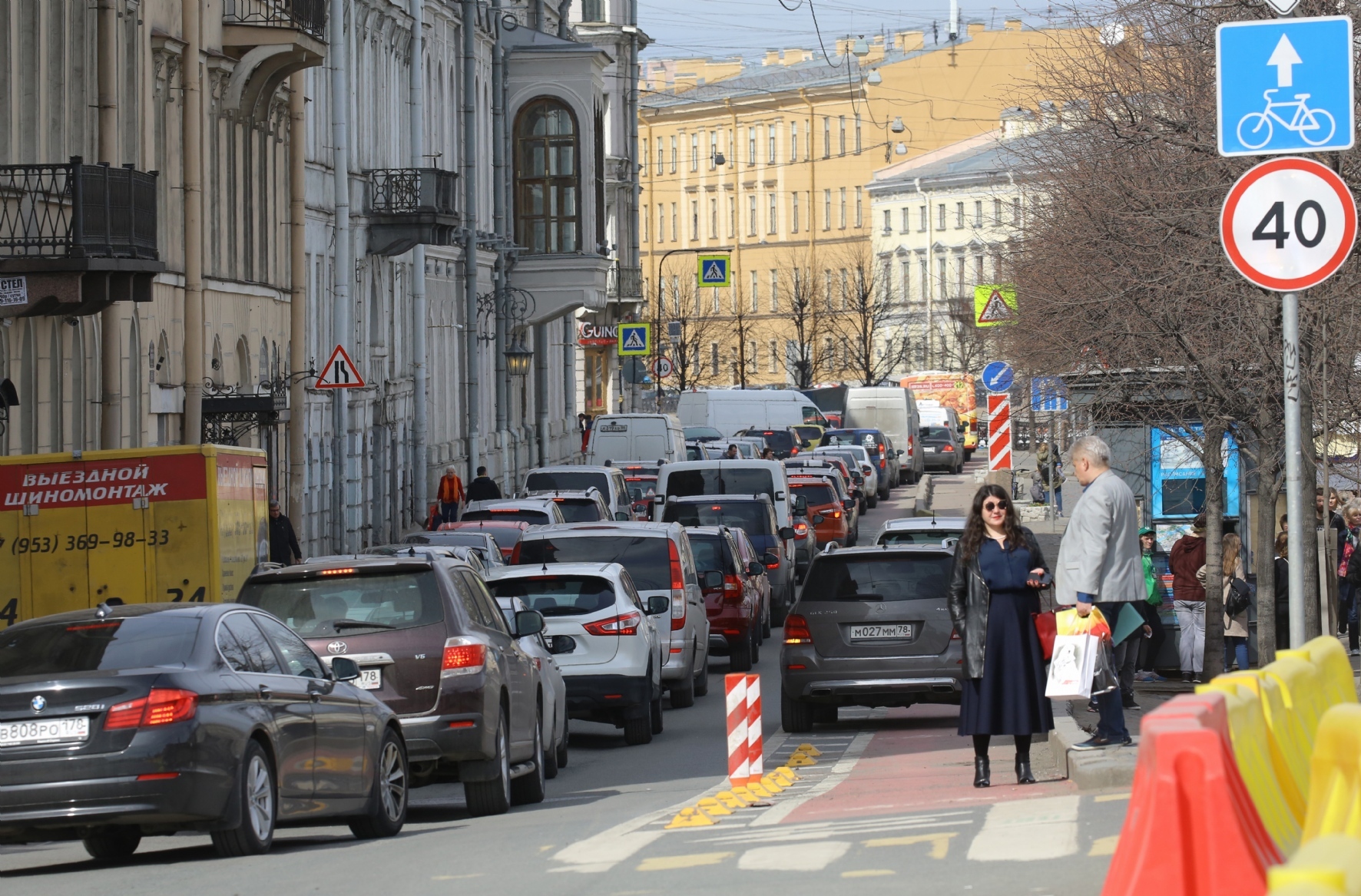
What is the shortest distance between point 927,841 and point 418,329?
3747cm

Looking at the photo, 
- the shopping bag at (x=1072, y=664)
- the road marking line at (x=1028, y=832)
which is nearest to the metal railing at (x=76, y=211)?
the shopping bag at (x=1072, y=664)

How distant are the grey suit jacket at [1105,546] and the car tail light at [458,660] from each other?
3.34 metres

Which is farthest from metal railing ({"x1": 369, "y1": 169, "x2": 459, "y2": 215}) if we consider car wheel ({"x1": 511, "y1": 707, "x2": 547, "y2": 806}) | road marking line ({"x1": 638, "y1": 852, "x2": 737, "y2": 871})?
road marking line ({"x1": 638, "y1": 852, "x2": 737, "y2": 871})

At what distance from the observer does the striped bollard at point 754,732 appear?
45.9ft

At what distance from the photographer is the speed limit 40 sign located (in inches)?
397

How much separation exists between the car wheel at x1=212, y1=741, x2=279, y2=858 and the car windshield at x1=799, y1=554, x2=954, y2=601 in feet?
25.7

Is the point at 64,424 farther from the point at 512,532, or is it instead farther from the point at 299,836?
the point at 299,836

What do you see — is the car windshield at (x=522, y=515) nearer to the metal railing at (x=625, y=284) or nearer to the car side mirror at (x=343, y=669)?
the car side mirror at (x=343, y=669)

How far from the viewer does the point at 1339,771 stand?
6.21 meters

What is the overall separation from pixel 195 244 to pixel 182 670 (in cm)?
2039

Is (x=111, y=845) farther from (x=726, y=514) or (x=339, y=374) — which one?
(x=726, y=514)

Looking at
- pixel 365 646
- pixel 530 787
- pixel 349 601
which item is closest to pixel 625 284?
pixel 530 787

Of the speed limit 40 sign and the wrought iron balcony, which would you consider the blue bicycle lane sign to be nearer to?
the speed limit 40 sign

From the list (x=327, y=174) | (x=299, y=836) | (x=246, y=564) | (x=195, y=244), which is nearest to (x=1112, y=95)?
(x=246, y=564)
